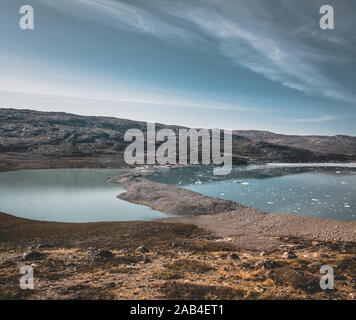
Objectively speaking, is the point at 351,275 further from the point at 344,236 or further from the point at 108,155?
the point at 108,155

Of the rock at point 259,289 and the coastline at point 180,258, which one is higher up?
the rock at point 259,289

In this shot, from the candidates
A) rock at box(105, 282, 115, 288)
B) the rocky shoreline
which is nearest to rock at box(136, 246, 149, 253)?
rock at box(105, 282, 115, 288)

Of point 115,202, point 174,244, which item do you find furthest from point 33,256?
point 115,202

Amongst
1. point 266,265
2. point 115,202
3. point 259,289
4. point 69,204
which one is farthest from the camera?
point 115,202

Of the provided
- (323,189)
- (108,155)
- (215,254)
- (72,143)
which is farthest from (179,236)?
(72,143)

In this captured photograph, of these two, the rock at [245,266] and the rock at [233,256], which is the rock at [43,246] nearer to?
the rock at [233,256]

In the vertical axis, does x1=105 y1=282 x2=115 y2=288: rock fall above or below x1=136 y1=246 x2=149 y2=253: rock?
above

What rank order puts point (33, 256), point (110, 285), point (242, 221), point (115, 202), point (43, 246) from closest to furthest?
point (110, 285) → point (33, 256) → point (43, 246) → point (242, 221) → point (115, 202)

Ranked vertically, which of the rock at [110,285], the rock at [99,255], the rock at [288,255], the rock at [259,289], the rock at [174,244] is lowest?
the rock at [174,244]

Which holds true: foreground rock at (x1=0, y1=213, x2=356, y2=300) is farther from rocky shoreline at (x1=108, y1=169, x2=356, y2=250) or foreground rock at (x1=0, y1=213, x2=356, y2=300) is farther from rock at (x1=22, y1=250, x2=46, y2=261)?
rocky shoreline at (x1=108, y1=169, x2=356, y2=250)

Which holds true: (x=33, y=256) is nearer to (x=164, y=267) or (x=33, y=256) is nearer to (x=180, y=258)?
(x=164, y=267)

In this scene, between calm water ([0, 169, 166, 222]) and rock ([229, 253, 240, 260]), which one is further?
calm water ([0, 169, 166, 222])

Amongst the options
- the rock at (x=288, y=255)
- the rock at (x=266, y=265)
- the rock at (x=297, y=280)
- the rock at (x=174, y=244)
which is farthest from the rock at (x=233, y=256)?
the rock at (x=174, y=244)

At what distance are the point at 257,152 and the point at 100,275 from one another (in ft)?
637
